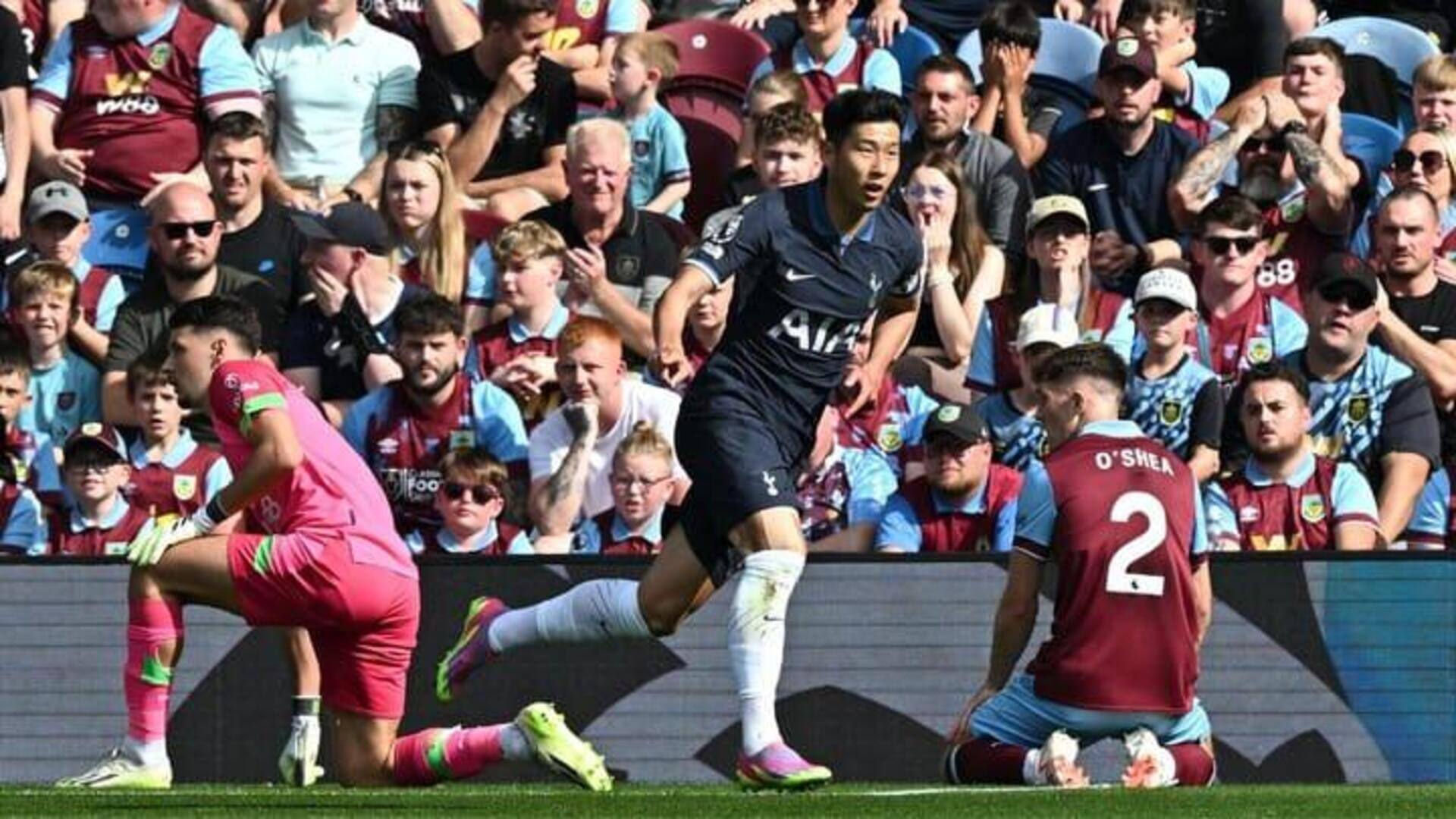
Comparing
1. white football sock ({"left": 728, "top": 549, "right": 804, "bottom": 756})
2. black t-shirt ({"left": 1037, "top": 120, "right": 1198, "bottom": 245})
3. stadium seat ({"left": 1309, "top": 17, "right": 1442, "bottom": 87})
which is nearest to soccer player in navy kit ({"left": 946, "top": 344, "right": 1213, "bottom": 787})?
white football sock ({"left": 728, "top": 549, "right": 804, "bottom": 756})

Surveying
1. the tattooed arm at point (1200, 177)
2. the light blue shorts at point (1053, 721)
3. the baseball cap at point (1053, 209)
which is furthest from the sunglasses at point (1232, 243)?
the light blue shorts at point (1053, 721)

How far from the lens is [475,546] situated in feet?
41.4

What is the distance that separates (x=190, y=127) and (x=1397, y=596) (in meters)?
6.51

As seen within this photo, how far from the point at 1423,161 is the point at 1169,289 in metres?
2.04

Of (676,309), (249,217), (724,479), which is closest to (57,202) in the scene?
(249,217)

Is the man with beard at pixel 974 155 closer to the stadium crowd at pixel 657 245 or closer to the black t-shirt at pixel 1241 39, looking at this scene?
the stadium crowd at pixel 657 245

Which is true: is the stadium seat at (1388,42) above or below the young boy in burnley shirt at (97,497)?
above

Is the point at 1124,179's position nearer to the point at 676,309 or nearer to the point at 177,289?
the point at 177,289

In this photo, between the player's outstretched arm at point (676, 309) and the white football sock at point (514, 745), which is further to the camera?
the player's outstretched arm at point (676, 309)

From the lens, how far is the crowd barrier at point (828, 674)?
11781 mm

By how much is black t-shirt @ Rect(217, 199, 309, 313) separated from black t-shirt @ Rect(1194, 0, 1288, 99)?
17.2 feet

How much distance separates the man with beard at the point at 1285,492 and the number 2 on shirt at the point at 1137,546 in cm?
268

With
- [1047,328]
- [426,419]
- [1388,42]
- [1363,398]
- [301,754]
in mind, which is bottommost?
[301,754]

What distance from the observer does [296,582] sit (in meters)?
9.63
